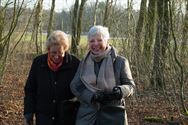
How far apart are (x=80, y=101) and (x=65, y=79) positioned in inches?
16.7

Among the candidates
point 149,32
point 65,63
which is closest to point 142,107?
point 149,32

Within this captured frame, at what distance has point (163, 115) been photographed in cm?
1003

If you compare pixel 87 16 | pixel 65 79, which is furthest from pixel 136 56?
pixel 87 16

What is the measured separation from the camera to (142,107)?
10984 millimetres

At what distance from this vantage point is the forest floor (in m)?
9.38

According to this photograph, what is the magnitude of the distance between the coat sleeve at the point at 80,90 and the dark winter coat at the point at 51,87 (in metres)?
0.28

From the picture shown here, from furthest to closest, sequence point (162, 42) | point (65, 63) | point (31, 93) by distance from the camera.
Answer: point (162, 42)
point (31, 93)
point (65, 63)

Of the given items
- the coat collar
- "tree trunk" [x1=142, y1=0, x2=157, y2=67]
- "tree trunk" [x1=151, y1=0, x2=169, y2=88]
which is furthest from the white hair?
"tree trunk" [x1=142, y1=0, x2=157, y2=67]

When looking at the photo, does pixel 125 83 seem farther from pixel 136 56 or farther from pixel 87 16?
pixel 87 16

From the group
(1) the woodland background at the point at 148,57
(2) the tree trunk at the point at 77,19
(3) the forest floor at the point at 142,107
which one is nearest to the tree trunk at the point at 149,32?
(1) the woodland background at the point at 148,57

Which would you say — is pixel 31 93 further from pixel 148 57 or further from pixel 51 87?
pixel 148 57

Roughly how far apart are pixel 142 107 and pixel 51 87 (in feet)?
21.1

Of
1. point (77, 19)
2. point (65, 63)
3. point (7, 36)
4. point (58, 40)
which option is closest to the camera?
point (58, 40)

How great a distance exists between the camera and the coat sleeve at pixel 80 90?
173 inches
